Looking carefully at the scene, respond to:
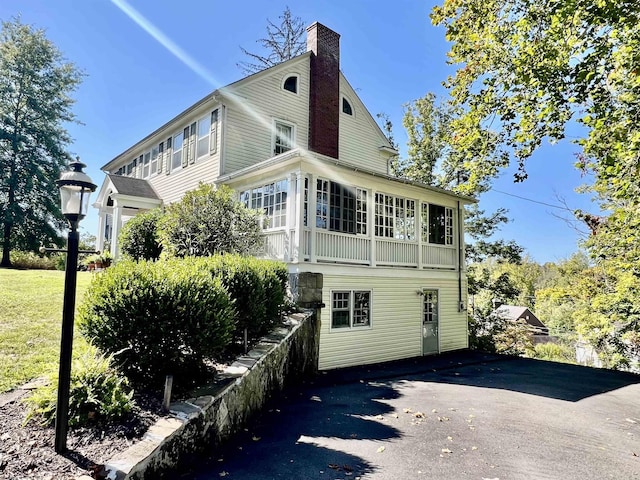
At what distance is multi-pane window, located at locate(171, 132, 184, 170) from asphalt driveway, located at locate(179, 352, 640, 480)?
1042 cm

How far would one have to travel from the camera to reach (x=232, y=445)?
4.57 m

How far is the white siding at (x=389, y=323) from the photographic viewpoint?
31.8 feet

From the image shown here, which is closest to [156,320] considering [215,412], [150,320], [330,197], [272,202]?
[150,320]

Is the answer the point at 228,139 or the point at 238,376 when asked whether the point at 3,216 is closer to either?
the point at 228,139

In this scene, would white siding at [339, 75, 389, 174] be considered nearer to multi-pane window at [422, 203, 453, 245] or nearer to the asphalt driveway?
multi-pane window at [422, 203, 453, 245]

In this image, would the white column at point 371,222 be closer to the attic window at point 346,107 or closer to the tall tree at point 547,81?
the tall tree at point 547,81

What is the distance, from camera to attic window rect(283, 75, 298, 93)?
1433 centimetres

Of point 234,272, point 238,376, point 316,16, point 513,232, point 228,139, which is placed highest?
point 316,16

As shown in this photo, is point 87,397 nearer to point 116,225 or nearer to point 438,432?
point 438,432

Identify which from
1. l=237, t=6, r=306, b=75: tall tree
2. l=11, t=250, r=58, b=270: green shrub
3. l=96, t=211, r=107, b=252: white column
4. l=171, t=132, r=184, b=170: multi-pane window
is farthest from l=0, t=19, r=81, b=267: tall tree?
l=171, t=132, r=184, b=170: multi-pane window

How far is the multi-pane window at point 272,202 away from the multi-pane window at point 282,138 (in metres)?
3.46

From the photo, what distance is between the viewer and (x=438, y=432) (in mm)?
5391

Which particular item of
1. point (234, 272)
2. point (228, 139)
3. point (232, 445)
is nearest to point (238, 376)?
point (232, 445)

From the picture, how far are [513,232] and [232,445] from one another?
21.8 meters
